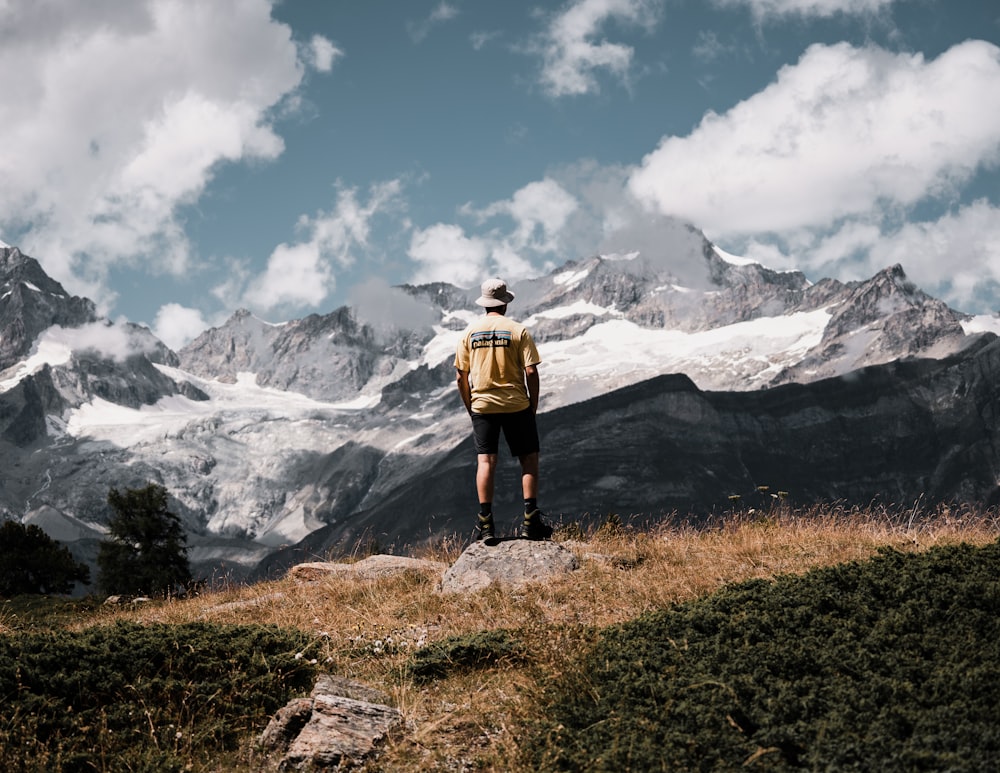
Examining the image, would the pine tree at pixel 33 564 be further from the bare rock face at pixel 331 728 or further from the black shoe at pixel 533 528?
the bare rock face at pixel 331 728

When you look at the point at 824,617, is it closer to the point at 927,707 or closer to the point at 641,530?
the point at 927,707

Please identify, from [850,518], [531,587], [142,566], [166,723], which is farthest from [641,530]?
[142,566]

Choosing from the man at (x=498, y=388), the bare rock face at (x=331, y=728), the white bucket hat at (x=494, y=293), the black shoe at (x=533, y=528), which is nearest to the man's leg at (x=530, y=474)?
the man at (x=498, y=388)

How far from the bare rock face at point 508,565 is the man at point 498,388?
464mm

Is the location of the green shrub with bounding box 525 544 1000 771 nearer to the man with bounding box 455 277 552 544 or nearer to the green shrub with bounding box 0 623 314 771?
the green shrub with bounding box 0 623 314 771

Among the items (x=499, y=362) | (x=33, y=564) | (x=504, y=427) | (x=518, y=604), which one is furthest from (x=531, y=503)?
(x=33, y=564)

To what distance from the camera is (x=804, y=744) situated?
5547mm

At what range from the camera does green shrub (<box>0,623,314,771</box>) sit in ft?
22.8

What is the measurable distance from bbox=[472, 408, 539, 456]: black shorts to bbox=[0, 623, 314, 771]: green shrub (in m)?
4.90

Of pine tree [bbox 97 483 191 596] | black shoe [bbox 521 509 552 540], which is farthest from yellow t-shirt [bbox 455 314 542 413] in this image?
pine tree [bbox 97 483 191 596]

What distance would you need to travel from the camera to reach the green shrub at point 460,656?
8961 millimetres

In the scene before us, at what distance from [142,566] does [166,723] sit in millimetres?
50425

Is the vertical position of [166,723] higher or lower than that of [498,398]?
lower

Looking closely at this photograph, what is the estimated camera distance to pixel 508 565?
12.7m
